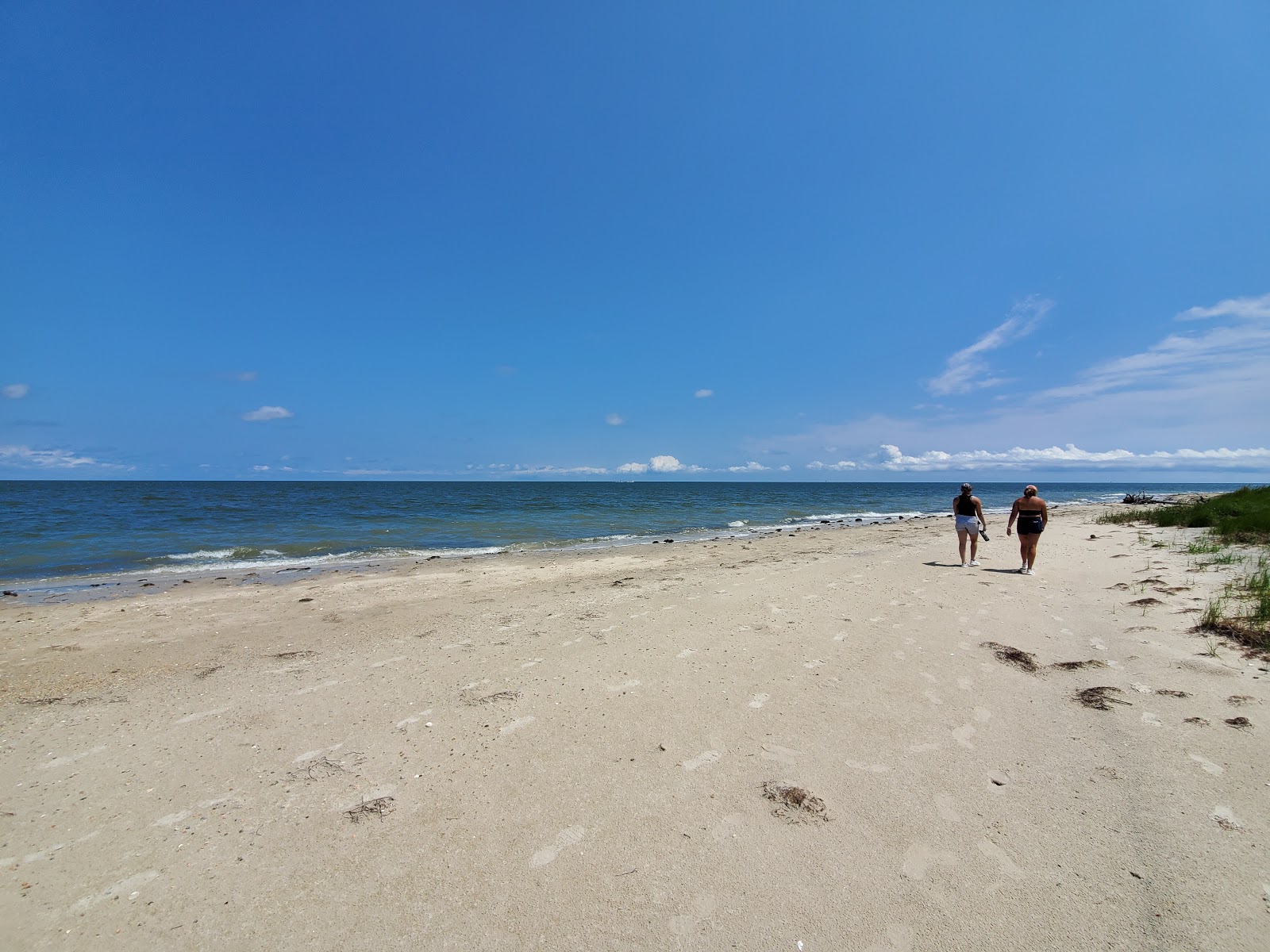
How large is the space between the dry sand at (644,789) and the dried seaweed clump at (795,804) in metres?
0.04

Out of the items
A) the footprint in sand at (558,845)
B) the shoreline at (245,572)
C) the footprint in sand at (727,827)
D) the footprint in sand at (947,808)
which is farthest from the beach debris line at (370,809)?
the shoreline at (245,572)

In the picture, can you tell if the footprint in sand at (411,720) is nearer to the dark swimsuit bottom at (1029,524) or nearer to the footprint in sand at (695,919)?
the footprint in sand at (695,919)

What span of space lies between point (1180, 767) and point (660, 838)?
4.02 meters

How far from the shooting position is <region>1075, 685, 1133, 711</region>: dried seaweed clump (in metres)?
5.17

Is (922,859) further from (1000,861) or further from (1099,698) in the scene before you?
(1099,698)

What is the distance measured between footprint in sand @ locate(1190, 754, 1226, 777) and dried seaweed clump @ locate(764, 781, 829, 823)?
3.02 m

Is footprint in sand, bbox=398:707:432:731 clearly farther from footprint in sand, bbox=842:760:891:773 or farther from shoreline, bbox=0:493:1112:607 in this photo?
shoreline, bbox=0:493:1112:607

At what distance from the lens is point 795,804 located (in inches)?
148

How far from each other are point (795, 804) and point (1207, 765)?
329 centimetres

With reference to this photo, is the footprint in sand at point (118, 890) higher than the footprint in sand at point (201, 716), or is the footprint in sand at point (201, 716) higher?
the footprint in sand at point (201, 716)

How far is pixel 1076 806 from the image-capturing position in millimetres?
3717

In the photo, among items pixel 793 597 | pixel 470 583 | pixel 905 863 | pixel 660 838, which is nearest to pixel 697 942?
pixel 660 838

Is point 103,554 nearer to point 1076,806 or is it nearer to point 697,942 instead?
point 697,942

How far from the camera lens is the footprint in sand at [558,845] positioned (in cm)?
328
